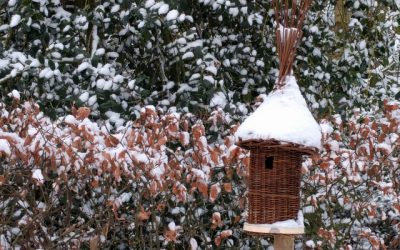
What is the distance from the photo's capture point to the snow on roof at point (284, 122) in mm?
3689

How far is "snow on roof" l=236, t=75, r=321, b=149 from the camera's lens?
3.69 m

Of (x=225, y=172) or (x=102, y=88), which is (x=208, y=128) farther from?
(x=102, y=88)

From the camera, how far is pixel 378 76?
6.63 metres

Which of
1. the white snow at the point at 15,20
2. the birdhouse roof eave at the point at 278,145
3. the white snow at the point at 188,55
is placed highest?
the white snow at the point at 15,20

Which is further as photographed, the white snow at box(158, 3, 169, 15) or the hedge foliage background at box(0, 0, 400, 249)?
the white snow at box(158, 3, 169, 15)

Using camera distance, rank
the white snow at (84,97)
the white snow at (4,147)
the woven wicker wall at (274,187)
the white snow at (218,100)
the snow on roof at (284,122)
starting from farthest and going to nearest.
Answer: the white snow at (218,100) < the white snow at (84,97) < the white snow at (4,147) < the woven wicker wall at (274,187) < the snow on roof at (284,122)

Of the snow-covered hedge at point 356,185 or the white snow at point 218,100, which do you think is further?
the white snow at point 218,100

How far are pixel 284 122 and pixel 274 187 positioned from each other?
37 cm

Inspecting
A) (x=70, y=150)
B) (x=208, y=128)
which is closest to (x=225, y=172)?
(x=208, y=128)

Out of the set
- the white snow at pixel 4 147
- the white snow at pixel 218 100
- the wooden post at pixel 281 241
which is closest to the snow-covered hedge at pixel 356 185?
the white snow at pixel 218 100

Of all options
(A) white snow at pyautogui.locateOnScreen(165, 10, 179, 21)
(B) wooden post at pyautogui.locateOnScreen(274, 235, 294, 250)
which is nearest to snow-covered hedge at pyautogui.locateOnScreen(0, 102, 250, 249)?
(A) white snow at pyautogui.locateOnScreen(165, 10, 179, 21)

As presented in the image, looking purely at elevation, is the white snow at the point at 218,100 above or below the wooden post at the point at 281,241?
above

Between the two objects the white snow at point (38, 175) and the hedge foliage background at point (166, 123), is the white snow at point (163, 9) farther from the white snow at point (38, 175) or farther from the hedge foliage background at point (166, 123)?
the white snow at point (38, 175)

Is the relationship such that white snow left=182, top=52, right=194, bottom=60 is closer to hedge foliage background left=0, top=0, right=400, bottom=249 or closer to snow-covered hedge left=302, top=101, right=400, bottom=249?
hedge foliage background left=0, top=0, right=400, bottom=249
